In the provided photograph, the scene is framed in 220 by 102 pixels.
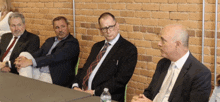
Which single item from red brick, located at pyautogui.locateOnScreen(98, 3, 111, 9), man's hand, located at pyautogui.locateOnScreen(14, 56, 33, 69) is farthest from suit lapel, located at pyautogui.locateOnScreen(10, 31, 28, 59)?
red brick, located at pyautogui.locateOnScreen(98, 3, 111, 9)

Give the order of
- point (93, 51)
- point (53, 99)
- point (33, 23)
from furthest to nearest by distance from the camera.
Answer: point (33, 23) < point (93, 51) < point (53, 99)

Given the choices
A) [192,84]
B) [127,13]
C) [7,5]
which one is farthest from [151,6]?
[7,5]

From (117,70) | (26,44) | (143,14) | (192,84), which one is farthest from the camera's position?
(26,44)

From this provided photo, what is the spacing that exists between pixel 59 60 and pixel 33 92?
4.95ft

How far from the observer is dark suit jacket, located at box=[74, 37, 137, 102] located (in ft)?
11.1

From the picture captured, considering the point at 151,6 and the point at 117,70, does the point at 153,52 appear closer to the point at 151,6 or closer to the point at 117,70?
the point at 151,6

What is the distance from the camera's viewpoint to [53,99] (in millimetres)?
2471

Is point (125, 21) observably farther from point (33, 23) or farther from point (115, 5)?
point (33, 23)

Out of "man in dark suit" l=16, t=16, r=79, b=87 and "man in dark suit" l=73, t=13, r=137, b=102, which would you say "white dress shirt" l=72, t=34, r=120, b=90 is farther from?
"man in dark suit" l=16, t=16, r=79, b=87

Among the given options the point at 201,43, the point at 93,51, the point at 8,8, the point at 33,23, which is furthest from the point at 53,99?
the point at 8,8

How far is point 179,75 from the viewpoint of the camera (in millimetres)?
2650

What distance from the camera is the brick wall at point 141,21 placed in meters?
3.56

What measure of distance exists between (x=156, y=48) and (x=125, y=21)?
591 millimetres

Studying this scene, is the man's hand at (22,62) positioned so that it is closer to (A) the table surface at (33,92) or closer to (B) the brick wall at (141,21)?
(A) the table surface at (33,92)
